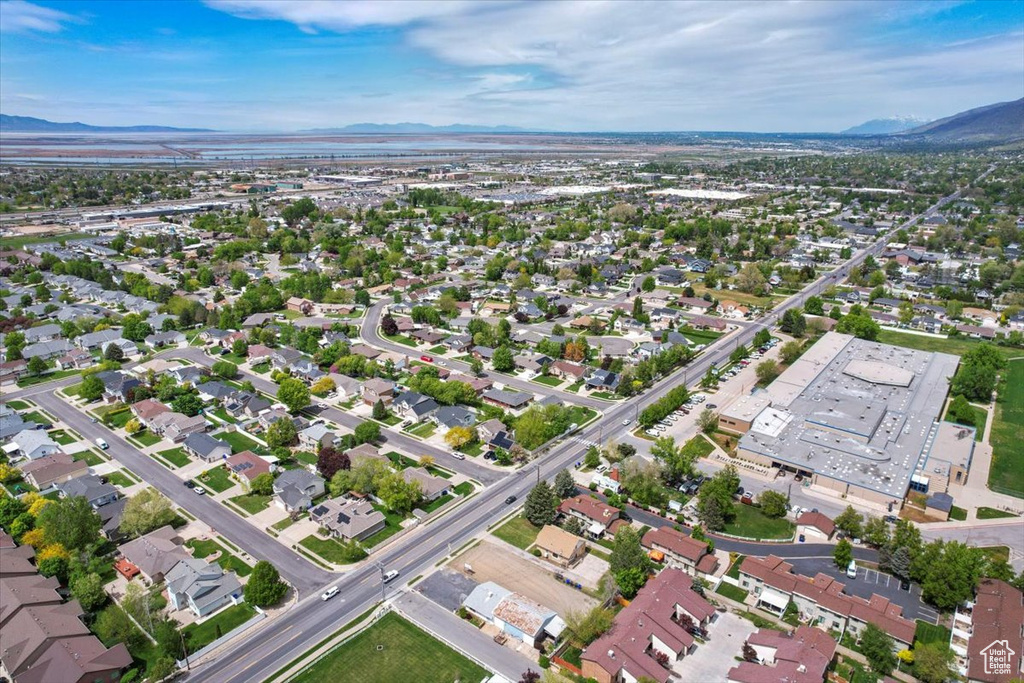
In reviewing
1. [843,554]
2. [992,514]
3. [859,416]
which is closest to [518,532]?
[843,554]

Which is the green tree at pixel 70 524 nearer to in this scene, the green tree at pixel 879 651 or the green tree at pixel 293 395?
the green tree at pixel 293 395

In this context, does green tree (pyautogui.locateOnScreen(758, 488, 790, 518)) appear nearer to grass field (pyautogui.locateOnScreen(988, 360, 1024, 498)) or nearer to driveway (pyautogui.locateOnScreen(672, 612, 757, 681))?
driveway (pyautogui.locateOnScreen(672, 612, 757, 681))

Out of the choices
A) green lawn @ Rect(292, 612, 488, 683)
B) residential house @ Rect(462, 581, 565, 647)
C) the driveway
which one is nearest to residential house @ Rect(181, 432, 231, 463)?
green lawn @ Rect(292, 612, 488, 683)

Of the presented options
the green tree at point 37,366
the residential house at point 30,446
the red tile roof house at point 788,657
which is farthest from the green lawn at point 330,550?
the green tree at point 37,366

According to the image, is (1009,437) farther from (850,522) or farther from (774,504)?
(774,504)

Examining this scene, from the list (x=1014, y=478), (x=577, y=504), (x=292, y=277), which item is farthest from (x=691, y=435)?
(x=292, y=277)

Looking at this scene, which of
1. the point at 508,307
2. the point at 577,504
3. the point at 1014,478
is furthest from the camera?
the point at 508,307

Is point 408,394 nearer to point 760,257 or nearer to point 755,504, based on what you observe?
point 755,504

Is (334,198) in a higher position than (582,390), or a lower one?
higher
